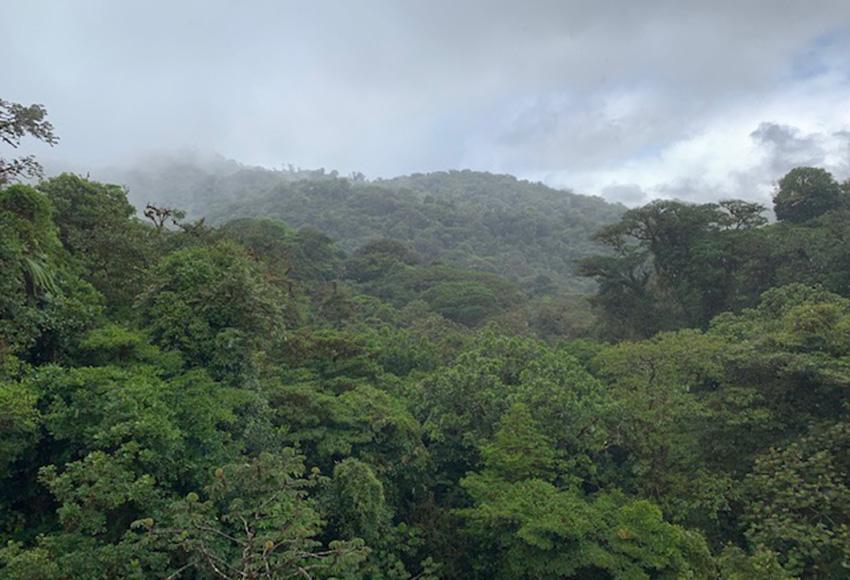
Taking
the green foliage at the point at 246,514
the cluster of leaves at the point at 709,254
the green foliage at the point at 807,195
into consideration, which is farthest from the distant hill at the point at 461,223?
the green foliage at the point at 246,514

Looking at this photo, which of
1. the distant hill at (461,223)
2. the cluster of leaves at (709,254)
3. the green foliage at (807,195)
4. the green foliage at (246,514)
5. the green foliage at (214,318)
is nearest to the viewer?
the green foliage at (246,514)

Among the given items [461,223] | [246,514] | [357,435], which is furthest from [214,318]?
[461,223]

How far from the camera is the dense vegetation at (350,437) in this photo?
7.69 m

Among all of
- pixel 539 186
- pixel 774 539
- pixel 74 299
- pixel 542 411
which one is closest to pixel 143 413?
pixel 74 299

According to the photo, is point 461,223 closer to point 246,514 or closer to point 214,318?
point 214,318

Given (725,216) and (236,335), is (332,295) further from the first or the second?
(725,216)

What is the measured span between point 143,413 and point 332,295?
17.0m

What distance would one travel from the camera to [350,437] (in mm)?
11680

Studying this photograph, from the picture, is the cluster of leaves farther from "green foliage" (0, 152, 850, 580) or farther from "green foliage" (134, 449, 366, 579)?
"green foliage" (134, 449, 366, 579)

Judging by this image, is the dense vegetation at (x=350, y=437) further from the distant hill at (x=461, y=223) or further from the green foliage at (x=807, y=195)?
the distant hill at (x=461, y=223)

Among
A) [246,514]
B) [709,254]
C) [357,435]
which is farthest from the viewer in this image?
[709,254]

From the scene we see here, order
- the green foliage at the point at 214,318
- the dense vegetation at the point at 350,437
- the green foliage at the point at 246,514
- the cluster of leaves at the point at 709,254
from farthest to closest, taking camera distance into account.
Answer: the cluster of leaves at the point at 709,254 → the green foliage at the point at 214,318 → the dense vegetation at the point at 350,437 → the green foliage at the point at 246,514

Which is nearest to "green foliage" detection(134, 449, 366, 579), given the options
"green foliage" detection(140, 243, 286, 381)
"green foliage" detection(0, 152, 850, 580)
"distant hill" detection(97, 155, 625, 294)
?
"green foliage" detection(0, 152, 850, 580)

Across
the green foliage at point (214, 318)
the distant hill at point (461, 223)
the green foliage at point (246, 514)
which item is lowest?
the green foliage at point (246, 514)
